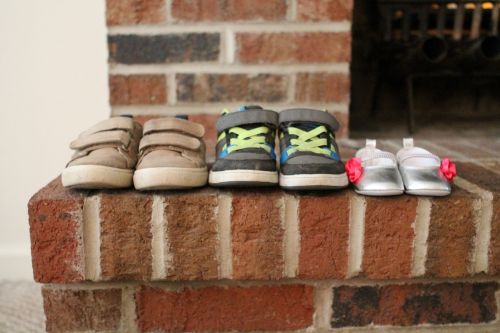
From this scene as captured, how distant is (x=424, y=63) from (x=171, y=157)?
0.94 metres

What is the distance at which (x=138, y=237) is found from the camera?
0.69m

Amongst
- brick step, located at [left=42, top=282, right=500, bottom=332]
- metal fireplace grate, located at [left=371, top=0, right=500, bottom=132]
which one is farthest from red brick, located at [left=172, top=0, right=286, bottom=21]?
brick step, located at [left=42, top=282, right=500, bottom=332]

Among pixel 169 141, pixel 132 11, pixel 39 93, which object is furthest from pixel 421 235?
pixel 39 93

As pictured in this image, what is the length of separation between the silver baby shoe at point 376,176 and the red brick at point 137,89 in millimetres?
544

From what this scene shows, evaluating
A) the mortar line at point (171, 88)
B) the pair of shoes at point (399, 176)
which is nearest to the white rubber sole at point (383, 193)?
the pair of shoes at point (399, 176)

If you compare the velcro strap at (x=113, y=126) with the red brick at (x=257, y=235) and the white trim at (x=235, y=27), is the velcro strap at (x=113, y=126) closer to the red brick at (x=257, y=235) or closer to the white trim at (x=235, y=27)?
the red brick at (x=257, y=235)

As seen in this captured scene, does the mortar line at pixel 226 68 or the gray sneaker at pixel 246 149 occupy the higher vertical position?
the mortar line at pixel 226 68

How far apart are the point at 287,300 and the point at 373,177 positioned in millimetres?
242

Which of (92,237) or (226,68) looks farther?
(226,68)

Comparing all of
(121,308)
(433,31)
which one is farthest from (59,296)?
(433,31)

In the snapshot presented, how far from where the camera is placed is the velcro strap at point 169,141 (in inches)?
28.8

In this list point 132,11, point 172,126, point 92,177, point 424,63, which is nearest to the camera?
point 92,177

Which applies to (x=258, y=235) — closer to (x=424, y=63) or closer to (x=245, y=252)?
(x=245, y=252)

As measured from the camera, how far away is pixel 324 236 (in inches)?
27.6
